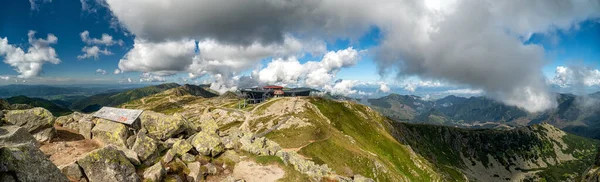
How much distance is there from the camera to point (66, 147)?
30.6m

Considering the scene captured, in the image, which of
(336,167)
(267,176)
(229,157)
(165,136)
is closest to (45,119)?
(165,136)

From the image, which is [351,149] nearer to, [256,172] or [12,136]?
[256,172]

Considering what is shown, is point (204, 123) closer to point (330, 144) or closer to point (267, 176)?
point (267, 176)

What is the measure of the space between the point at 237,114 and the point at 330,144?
88465 mm

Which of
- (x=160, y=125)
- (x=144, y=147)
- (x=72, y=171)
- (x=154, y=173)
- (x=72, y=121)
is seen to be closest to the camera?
(x=72, y=171)

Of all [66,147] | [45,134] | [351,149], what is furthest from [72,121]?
[351,149]

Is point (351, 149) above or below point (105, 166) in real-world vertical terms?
below

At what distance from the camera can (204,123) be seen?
50.0 m

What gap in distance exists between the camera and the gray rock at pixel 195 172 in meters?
30.6

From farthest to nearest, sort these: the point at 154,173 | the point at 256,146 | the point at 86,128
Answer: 1. the point at 256,146
2. the point at 86,128
3. the point at 154,173

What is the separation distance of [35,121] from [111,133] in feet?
26.6

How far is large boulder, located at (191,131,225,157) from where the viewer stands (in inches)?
1495

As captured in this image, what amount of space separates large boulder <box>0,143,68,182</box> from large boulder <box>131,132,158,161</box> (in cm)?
1104

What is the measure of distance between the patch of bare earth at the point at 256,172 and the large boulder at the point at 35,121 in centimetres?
2386
